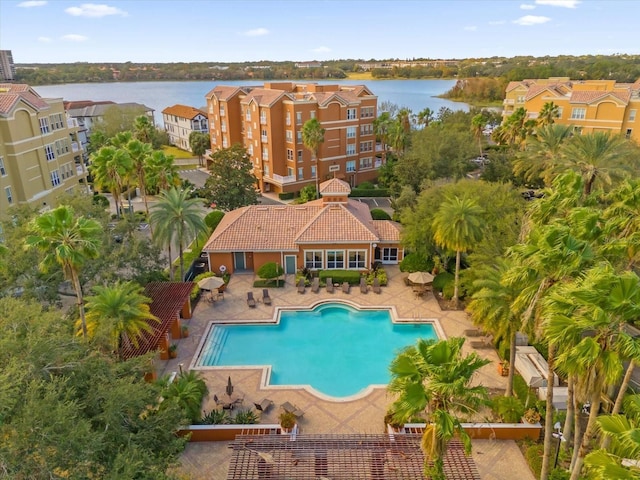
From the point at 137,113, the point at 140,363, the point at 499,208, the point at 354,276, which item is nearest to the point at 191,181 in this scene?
the point at 137,113

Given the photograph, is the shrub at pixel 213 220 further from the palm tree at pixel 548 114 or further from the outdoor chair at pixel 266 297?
the palm tree at pixel 548 114

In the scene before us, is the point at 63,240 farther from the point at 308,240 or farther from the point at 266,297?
the point at 308,240

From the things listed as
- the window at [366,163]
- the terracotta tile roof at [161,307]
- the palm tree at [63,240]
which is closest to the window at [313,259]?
the terracotta tile roof at [161,307]

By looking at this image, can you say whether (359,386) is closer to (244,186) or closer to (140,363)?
(140,363)

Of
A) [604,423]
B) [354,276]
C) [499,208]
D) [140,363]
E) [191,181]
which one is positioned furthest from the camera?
[191,181]

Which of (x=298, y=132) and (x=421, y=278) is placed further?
(x=298, y=132)

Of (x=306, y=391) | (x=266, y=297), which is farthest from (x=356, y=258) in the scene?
(x=306, y=391)
